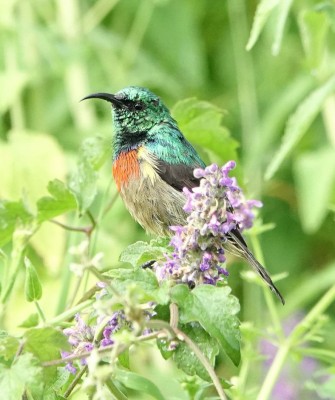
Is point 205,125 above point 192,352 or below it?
above

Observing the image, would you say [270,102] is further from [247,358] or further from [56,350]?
[56,350]

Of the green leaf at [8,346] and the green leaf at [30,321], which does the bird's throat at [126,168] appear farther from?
the green leaf at [8,346]

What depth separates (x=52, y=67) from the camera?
440 cm

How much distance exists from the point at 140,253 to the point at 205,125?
2.14 ft

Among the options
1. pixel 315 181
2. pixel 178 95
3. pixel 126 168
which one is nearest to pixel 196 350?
pixel 126 168

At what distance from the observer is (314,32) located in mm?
2627

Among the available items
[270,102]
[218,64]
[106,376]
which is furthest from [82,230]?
[218,64]

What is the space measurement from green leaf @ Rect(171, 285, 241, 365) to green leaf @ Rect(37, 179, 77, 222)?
50cm

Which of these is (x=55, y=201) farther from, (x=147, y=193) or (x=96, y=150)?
(x=147, y=193)

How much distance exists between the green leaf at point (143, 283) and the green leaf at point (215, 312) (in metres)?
0.02

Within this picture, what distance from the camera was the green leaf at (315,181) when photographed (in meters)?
3.46

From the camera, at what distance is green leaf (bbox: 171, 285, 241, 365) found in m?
1.51

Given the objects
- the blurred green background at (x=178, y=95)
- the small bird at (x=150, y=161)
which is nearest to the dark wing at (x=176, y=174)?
the small bird at (x=150, y=161)

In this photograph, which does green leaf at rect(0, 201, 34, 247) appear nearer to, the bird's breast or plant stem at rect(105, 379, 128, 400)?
plant stem at rect(105, 379, 128, 400)
